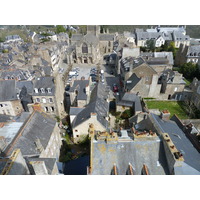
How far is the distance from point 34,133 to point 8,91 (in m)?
18.6

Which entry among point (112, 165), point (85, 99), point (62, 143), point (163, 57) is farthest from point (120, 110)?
point (163, 57)

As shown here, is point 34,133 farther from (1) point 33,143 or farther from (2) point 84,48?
(2) point 84,48

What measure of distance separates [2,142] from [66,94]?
21.9 m

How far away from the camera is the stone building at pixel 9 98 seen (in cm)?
3275

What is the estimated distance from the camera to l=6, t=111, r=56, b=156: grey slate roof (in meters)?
17.8

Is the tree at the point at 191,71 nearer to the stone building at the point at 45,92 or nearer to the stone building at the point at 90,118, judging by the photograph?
the stone building at the point at 90,118

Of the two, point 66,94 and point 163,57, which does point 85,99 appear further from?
point 163,57

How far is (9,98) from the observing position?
108ft

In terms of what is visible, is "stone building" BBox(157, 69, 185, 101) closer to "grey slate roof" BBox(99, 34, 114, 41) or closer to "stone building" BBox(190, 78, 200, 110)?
"stone building" BBox(190, 78, 200, 110)

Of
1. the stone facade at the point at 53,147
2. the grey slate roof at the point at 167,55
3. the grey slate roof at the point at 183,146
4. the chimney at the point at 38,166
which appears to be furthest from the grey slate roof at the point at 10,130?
the grey slate roof at the point at 167,55

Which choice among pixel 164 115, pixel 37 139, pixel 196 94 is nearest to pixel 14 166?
pixel 37 139

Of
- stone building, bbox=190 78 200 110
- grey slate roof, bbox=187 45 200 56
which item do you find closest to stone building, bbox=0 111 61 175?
stone building, bbox=190 78 200 110

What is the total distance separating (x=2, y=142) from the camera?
57.0ft

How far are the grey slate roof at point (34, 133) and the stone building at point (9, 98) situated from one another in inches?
545
